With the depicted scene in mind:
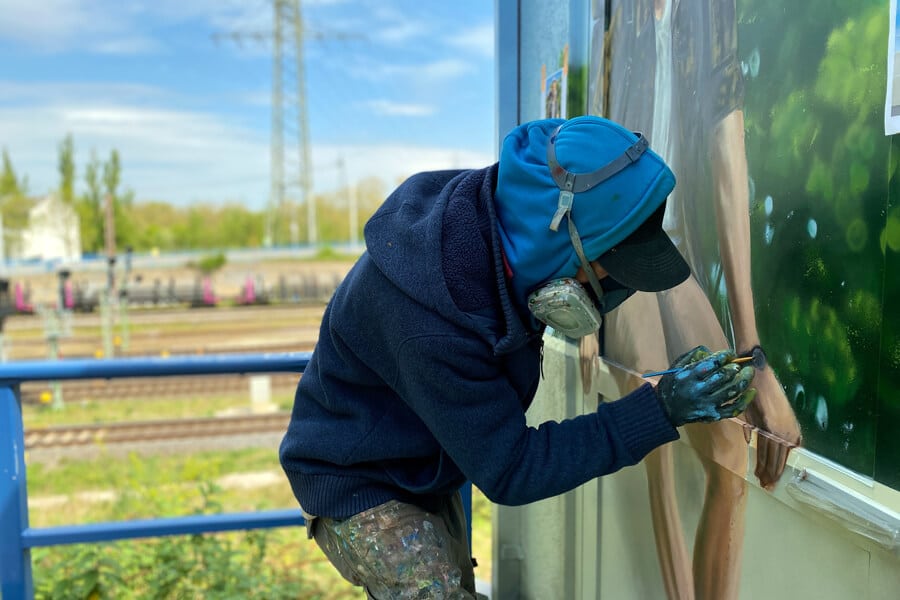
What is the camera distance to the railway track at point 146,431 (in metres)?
10.9

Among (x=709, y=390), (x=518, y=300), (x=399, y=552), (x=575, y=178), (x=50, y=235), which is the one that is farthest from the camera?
(x=50, y=235)

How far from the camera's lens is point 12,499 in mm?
2688

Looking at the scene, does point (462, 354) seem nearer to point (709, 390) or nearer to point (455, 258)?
point (455, 258)

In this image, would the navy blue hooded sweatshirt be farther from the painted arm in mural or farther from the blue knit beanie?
the painted arm in mural

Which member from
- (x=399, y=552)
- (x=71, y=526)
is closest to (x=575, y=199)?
(x=399, y=552)

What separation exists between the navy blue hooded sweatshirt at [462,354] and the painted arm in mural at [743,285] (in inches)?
7.2

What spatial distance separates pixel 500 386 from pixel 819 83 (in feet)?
2.66

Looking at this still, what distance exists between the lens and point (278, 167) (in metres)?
37.2

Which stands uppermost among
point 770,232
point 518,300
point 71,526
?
point 770,232

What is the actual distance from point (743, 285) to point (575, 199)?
37 cm

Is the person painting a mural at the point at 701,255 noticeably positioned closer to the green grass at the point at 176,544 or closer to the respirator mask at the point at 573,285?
the respirator mask at the point at 573,285

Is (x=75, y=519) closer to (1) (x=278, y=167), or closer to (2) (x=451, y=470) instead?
(2) (x=451, y=470)

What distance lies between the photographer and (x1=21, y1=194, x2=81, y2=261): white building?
31922 mm

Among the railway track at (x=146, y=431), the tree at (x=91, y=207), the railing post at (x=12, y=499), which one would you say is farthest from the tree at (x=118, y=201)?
the railing post at (x=12, y=499)
